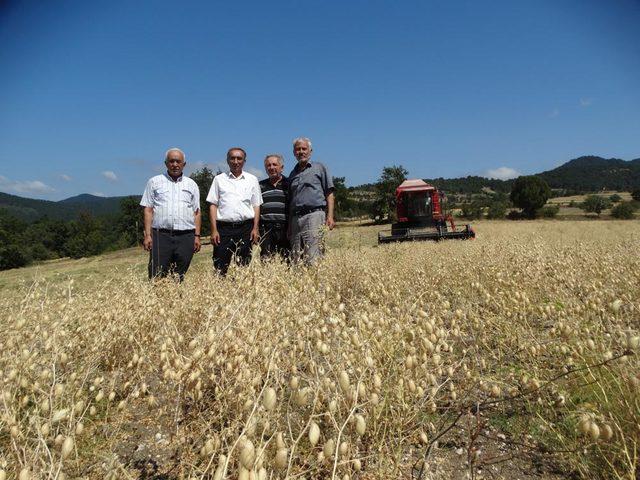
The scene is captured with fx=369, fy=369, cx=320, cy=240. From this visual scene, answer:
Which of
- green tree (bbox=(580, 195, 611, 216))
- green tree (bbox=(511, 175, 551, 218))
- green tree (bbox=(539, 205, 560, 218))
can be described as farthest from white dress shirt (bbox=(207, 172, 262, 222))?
green tree (bbox=(580, 195, 611, 216))

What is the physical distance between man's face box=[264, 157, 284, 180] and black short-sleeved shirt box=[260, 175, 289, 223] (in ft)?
0.51

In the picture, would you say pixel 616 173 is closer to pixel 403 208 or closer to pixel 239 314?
pixel 403 208

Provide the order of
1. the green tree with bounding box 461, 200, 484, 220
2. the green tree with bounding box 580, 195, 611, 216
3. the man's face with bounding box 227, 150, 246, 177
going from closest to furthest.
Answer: the man's face with bounding box 227, 150, 246, 177 < the green tree with bounding box 580, 195, 611, 216 < the green tree with bounding box 461, 200, 484, 220

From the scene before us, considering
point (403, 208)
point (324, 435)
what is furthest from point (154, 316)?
point (403, 208)

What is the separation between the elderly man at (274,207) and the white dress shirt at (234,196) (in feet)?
1.24

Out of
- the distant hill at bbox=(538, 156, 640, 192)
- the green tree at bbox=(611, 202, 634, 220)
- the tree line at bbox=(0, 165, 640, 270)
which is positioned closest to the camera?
the green tree at bbox=(611, 202, 634, 220)

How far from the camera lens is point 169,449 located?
198 centimetres

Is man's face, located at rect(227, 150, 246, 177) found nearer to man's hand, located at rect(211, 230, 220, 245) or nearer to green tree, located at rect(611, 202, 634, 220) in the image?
man's hand, located at rect(211, 230, 220, 245)

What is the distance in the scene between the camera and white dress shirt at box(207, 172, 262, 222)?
4863 millimetres

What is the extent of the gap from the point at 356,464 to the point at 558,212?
70948 millimetres

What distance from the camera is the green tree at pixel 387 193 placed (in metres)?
55.4

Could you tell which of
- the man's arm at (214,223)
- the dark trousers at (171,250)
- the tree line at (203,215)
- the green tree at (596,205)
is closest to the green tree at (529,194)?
the tree line at (203,215)

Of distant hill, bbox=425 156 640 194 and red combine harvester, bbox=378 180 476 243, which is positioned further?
distant hill, bbox=425 156 640 194

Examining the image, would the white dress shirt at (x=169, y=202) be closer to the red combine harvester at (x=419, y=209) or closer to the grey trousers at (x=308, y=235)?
the grey trousers at (x=308, y=235)
